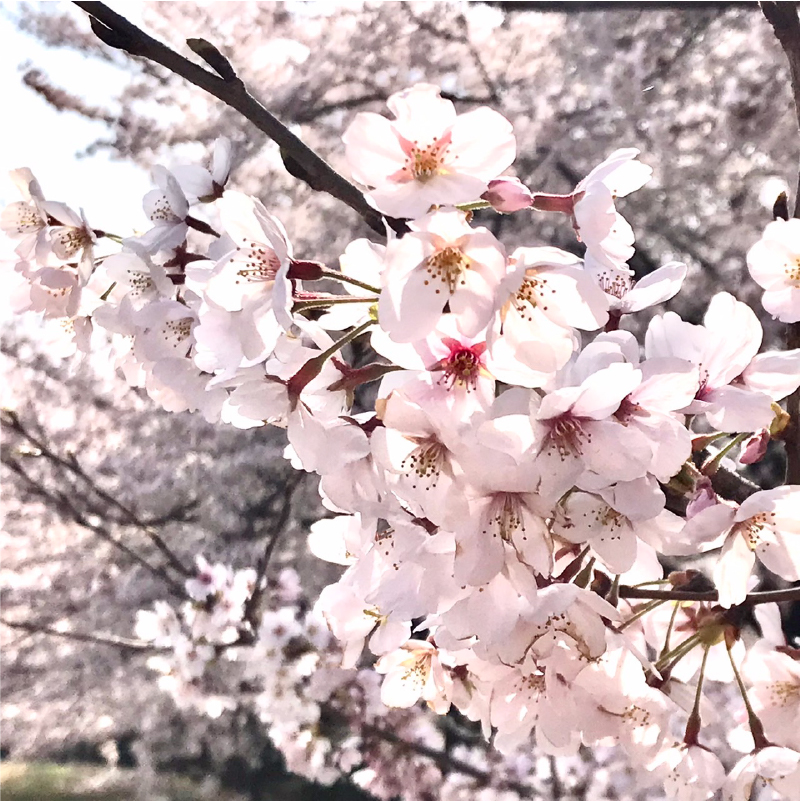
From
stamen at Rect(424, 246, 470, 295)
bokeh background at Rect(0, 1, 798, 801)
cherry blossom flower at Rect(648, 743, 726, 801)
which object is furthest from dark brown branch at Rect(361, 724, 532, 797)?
stamen at Rect(424, 246, 470, 295)

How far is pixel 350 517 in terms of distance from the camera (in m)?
0.38

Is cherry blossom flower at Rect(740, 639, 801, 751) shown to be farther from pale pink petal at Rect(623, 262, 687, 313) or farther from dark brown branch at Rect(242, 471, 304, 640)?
dark brown branch at Rect(242, 471, 304, 640)

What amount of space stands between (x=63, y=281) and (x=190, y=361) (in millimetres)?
140

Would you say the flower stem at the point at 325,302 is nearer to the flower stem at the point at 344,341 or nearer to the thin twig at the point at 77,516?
the flower stem at the point at 344,341

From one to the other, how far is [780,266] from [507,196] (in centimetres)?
26

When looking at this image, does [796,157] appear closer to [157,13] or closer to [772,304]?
[772,304]

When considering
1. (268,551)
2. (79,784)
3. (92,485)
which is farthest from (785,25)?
(79,784)

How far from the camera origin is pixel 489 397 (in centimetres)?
29

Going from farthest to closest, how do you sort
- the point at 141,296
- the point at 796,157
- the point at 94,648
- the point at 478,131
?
the point at 94,648
the point at 796,157
the point at 141,296
the point at 478,131

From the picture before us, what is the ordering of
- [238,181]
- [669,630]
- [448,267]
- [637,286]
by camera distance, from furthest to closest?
[238,181]
[669,630]
[637,286]
[448,267]

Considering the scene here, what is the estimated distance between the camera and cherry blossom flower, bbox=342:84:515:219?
0.27m

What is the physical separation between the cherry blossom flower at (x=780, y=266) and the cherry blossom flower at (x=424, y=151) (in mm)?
250

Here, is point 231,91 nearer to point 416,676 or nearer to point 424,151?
point 424,151

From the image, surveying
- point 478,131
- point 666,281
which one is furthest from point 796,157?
point 478,131
